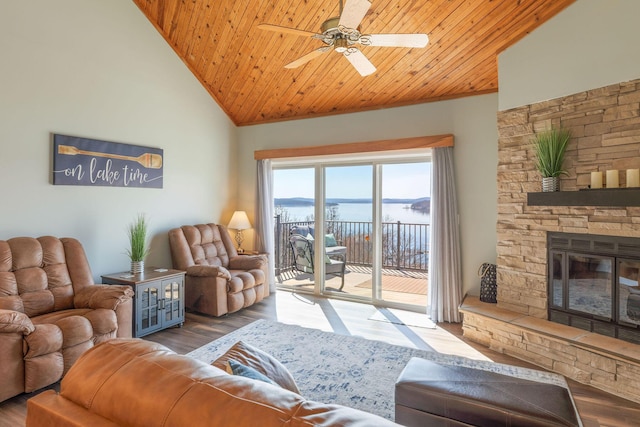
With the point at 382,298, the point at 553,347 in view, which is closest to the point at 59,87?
the point at 382,298

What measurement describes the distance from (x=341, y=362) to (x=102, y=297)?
225 centimetres

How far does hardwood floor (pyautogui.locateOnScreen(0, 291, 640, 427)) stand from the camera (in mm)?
2506

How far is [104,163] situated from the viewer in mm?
4160

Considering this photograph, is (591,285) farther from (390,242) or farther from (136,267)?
(136,267)

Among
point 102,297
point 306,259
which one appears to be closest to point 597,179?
point 306,259

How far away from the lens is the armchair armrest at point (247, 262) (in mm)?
5172

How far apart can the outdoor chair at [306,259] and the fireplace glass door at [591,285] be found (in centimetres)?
298

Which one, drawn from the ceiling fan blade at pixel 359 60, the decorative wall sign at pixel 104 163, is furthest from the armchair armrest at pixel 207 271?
the ceiling fan blade at pixel 359 60

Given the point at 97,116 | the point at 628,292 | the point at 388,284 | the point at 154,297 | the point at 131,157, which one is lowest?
the point at 388,284

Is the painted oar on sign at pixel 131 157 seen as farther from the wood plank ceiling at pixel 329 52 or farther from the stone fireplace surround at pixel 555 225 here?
the stone fireplace surround at pixel 555 225

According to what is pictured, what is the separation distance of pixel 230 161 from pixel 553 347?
5.05 m

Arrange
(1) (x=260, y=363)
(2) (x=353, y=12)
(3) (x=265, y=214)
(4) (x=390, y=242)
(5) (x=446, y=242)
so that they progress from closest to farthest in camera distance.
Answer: (1) (x=260, y=363), (2) (x=353, y=12), (5) (x=446, y=242), (4) (x=390, y=242), (3) (x=265, y=214)

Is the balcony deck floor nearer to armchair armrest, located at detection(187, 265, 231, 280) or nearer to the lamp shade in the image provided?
the lamp shade

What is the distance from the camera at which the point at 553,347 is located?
10.3 feet
